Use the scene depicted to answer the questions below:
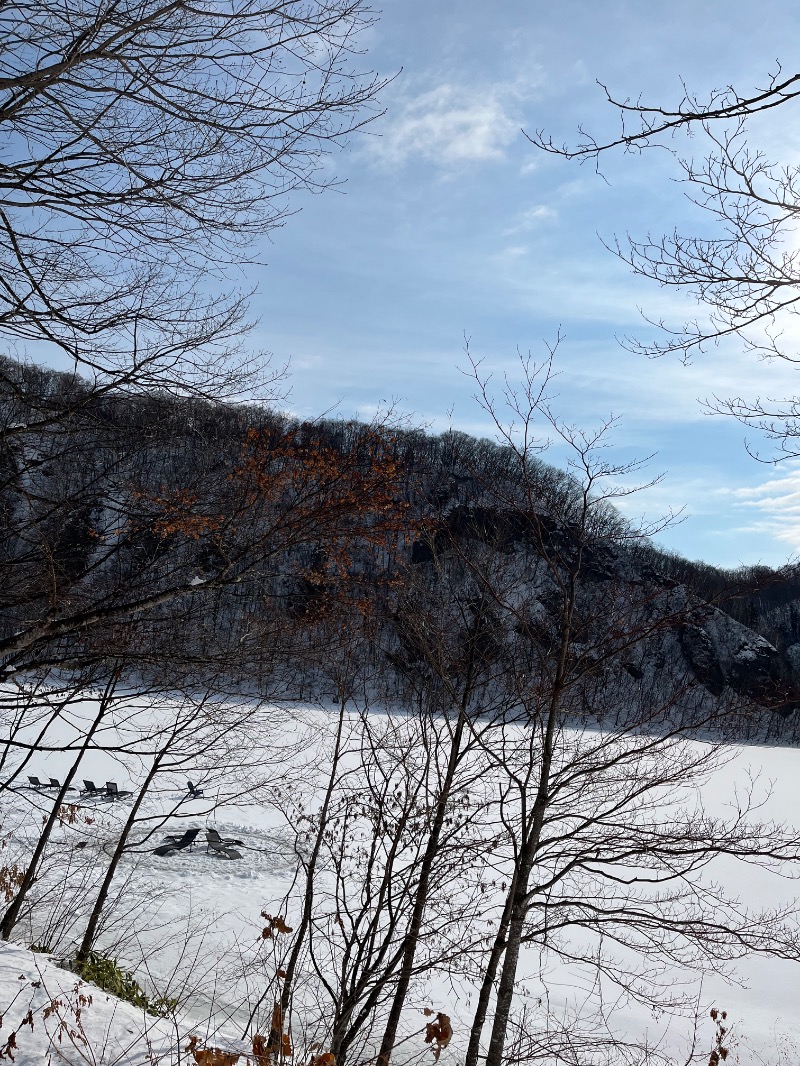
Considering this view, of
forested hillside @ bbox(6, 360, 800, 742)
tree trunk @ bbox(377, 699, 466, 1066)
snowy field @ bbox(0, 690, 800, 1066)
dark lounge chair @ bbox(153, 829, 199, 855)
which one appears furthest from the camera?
dark lounge chair @ bbox(153, 829, 199, 855)

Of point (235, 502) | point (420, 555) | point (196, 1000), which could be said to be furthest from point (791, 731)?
point (235, 502)

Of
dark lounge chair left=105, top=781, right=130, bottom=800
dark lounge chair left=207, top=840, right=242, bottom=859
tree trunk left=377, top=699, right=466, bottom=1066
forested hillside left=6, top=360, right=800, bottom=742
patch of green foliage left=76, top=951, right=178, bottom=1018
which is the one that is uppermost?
forested hillside left=6, top=360, right=800, bottom=742

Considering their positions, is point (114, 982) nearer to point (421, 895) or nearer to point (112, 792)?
point (421, 895)

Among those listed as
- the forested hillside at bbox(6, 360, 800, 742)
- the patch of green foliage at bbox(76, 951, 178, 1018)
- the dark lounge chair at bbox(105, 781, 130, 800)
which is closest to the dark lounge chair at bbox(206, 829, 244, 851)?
the dark lounge chair at bbox(105, 781, 130, 800)

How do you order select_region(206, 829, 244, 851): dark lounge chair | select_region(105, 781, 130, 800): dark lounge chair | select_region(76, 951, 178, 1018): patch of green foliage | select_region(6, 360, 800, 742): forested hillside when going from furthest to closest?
select_region(105, 781, 130, 800): dark lounge chair → select_region(206, 829, 244, 851): dark lounge chair → select_region(76, 951, 178, 1018): patch of green foliage → select_region(6, 360, 800, 742): forested hillside

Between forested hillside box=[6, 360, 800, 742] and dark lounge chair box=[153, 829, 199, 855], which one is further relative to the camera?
dark lounge chair box=[153, 829, 199, 855]

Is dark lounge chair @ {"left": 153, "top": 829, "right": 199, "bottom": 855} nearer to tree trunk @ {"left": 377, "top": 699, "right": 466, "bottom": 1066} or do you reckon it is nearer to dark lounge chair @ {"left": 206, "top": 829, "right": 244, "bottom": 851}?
dark lounge chair @ {"left": 206, "top": 829, "right": 244, "bottom": 851}

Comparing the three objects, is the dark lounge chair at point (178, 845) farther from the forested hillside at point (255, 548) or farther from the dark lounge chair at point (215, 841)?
the forested hillside at point (255, 548)

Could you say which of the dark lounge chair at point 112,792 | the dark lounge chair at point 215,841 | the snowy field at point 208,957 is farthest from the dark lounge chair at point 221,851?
the dark lounge chair at point 112,792

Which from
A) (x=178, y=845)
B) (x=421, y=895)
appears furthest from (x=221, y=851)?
(x=421, y=895)

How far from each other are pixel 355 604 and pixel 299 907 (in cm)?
702

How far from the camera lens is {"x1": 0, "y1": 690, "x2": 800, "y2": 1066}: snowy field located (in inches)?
166

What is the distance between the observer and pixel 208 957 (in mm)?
9609

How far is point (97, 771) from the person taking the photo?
18.7 metres
